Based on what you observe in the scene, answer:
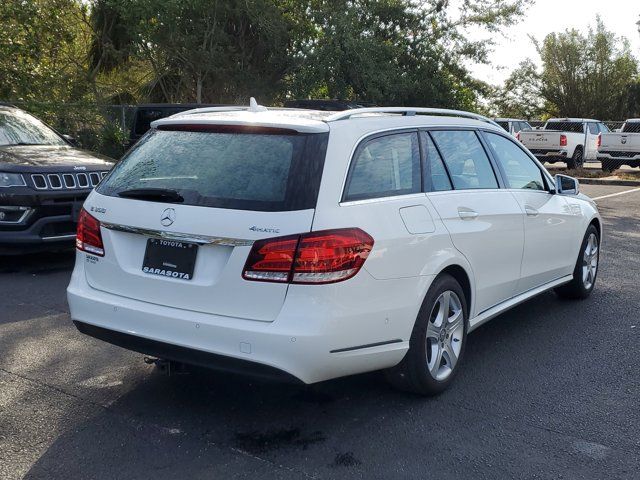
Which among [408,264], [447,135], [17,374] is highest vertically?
[447,135]

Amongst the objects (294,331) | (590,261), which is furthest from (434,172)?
(590,261)

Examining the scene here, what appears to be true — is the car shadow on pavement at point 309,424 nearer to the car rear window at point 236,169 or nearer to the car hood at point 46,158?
the car rear window at point 236,169

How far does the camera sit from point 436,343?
446cm

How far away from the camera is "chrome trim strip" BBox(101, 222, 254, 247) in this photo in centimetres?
368

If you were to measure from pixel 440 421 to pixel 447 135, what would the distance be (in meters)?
1.91

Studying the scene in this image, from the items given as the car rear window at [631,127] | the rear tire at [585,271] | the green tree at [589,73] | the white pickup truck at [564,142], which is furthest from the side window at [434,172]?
the green tree at [589,73]

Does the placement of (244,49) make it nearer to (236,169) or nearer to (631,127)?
(631,127)

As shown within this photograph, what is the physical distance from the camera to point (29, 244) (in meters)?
7.57

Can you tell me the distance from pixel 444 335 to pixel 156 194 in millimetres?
1892

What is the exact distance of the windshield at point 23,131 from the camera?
875 cm

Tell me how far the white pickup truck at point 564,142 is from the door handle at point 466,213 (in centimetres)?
2105

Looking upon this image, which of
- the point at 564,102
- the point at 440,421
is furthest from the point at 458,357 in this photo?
the point at 564,102

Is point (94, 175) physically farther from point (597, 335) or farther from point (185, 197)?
point (597, 335)

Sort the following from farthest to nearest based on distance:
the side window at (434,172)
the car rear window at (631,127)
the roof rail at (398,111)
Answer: the car rear window at (631,127) → the side window at (434,172) → the roof rail at (398,111)
